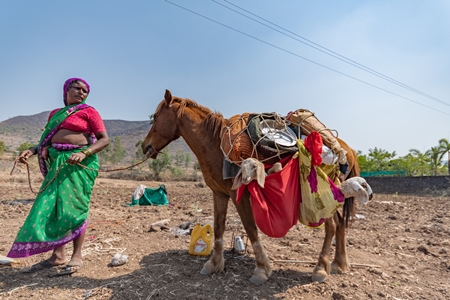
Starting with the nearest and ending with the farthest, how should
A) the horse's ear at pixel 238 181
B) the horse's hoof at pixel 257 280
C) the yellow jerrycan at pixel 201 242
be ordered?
the horse's ear at pixel 238 181 → the horse's hoof at pixel 257 280 → the yellow jerrycan at pixel 201 242

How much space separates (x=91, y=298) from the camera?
2.86 metres

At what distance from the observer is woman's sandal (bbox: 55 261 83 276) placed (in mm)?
3379

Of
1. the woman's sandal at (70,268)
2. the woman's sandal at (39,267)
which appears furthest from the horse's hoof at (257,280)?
the woman's sandal at (39,267)

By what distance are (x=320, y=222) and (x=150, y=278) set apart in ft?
6.10

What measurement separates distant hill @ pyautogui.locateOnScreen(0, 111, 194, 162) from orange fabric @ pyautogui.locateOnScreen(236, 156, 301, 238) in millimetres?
72984

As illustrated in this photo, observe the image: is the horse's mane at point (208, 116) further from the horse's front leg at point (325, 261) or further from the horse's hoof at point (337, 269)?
the horse's hoof at point (337, 269)

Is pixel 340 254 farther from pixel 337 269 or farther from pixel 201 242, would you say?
pixel 201 242

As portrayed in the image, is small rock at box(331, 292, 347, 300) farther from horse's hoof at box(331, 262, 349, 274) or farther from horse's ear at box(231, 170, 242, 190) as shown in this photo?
horse's ear at box(231, 170, 242, 190)

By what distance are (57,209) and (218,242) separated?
6.08ft

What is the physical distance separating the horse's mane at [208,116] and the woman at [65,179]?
92cm

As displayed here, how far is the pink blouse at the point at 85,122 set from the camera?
139 inches

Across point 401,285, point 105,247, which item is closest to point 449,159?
point 401,285

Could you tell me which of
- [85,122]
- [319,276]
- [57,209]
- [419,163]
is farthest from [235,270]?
[419,163]

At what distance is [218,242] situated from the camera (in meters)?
3.53
